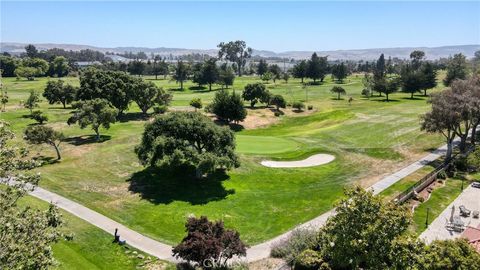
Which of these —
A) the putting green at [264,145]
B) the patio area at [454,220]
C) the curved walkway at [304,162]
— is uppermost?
the putting green at [264,145]

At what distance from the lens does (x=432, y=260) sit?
17625 mm

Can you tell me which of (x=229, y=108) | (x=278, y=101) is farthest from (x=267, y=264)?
(x=278, y=101)

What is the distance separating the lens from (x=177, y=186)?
39469 millimetres

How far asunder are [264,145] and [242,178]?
13.6 metres

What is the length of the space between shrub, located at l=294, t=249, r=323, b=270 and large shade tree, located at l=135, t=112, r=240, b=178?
50.6 feet

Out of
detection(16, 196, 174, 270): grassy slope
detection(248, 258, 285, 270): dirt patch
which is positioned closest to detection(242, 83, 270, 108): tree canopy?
detection(16, 196, 174, 270): grassy slope

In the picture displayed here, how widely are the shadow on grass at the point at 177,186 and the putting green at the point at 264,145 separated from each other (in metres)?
9.48

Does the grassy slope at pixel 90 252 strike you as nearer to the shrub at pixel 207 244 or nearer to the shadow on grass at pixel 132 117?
the shrub at pixel 207 244

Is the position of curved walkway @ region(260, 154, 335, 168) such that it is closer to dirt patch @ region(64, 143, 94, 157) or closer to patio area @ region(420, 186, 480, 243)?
patio area @ region(420, 186, 480, 243)

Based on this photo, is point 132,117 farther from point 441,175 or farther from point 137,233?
point 441,175

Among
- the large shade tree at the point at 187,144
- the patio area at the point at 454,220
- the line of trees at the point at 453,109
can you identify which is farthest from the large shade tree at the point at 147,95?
the patio area at the point at 454,220

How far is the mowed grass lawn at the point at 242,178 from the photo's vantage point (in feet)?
109

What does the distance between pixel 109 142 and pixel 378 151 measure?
124ft

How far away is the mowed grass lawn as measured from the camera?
109ft
